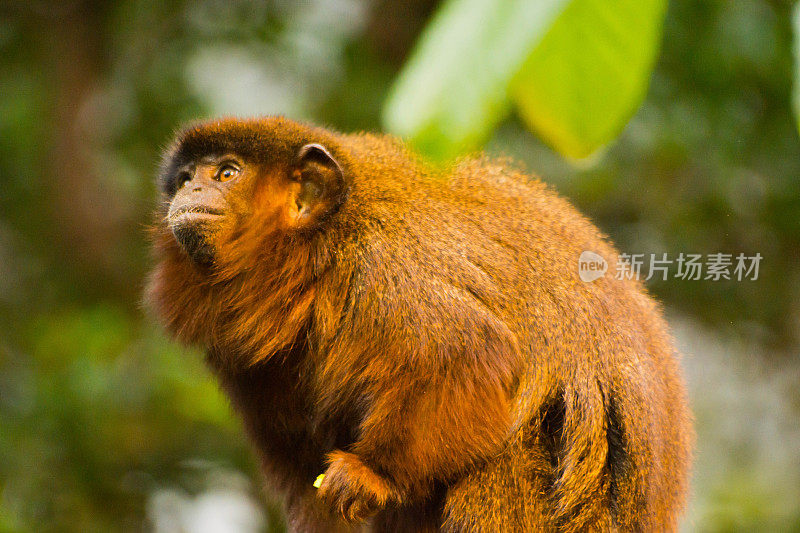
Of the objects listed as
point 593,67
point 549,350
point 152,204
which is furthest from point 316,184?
point 152,204

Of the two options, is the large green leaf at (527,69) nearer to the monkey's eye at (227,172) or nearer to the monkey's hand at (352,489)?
the monkey's hand at (352,489)

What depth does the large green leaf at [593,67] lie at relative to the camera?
0.69m

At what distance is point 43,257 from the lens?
6969 mm

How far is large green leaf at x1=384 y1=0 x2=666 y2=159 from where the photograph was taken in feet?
2.10

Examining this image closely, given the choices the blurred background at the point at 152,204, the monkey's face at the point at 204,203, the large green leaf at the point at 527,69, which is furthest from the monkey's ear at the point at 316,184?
the blurred background at the point at 152,204

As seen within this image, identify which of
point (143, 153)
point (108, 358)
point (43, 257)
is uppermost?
point (143, 153)

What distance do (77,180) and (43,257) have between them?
39.9 inches

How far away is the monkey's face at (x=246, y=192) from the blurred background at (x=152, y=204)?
289 centimetres

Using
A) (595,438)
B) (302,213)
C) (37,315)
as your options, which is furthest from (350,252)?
(37,315)

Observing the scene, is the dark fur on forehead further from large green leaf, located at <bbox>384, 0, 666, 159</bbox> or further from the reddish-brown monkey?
large green leaf, located at <bbox>384, 0, 666, 159</bbox>

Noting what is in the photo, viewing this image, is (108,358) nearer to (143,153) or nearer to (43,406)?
(43,406)

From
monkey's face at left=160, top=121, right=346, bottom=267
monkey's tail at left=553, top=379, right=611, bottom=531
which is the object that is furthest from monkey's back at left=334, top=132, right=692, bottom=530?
monkey's face at left=160, top=121, right=346, bottom=267

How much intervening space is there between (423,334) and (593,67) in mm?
1793

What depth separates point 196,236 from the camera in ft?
8.95
